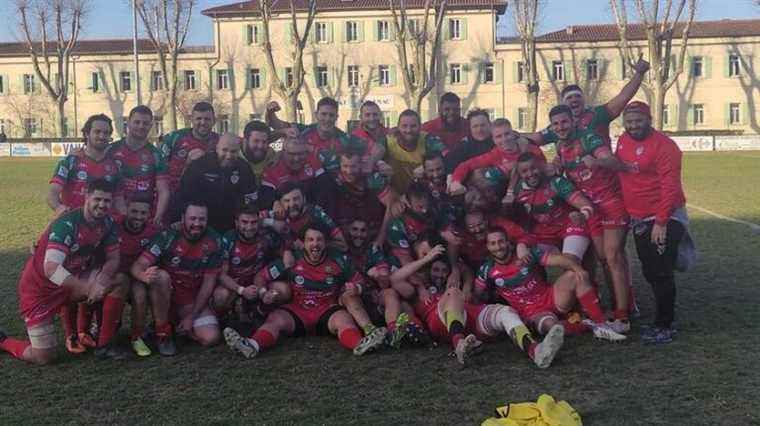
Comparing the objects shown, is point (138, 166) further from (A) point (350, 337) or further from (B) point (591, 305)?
(B) point (591, 305)

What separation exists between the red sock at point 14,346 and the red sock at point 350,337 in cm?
219

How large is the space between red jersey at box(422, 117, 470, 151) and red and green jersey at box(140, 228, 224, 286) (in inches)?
104

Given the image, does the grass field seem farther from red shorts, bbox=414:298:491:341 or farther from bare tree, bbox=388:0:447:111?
bare tree, bbox=388:0:447:111

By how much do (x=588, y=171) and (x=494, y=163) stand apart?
79 centimetres

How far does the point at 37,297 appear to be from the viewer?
514 cm

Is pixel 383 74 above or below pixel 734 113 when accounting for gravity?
above

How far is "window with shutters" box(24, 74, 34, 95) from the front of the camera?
53406mm

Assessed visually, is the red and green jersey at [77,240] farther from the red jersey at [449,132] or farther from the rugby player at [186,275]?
the red jersey at [449,132]

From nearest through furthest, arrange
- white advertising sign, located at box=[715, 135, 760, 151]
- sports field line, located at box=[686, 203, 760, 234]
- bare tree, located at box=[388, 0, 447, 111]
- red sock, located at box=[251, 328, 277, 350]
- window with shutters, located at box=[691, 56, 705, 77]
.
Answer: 1. red sock, located at box=[251, 328, 277, 350]
2. sports field line, located at box=[686, 203, 760, 234]
3. white advertising sign, located at box=[715, 135, 760, 151]
4. bare tree, located at box=[388, 0, 447, 111]
5. window with shutters, located at box=[691, 56, 705, 77]

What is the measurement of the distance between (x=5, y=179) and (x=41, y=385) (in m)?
22.5

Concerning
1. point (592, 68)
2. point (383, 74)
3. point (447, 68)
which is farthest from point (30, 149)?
point (592, 68)

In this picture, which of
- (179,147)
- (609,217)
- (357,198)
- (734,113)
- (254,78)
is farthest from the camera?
(254,78)

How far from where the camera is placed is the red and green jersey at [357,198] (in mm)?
6445

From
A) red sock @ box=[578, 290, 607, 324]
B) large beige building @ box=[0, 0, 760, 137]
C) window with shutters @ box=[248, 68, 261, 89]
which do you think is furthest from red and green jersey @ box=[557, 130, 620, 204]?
window with shutters @ box=[248, 68, 261, 89]
